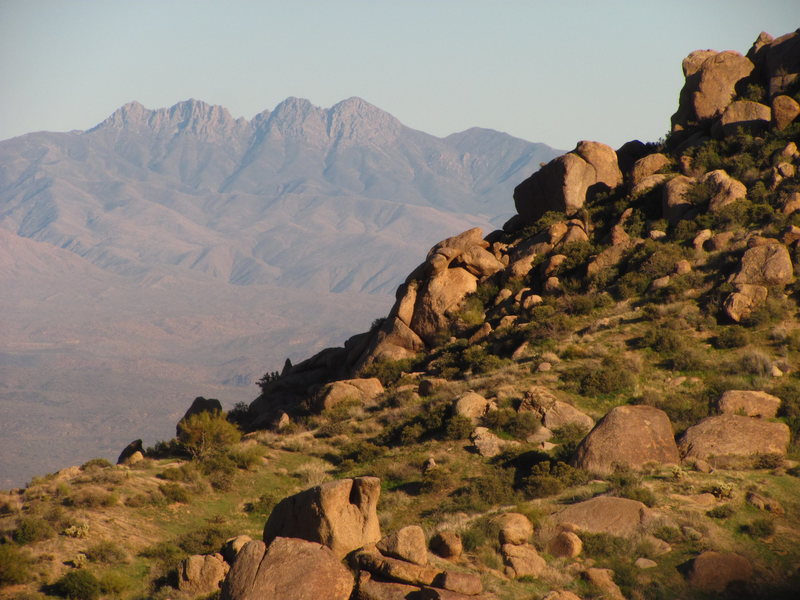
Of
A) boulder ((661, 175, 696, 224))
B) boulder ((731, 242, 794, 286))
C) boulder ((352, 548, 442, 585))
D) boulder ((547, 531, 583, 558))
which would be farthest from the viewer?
boulder ((661, 175, 696, 224))

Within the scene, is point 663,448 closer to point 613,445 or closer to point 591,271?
point 613,445

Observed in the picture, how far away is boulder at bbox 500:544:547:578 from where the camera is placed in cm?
1805

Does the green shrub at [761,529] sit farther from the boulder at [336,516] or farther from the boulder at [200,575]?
the boulder at [200,575]

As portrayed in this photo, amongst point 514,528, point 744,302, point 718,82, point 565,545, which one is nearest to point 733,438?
→ point 565,545

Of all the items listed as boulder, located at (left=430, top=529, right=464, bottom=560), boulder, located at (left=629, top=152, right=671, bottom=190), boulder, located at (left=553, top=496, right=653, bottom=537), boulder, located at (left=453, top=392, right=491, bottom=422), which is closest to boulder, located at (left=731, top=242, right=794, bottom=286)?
boulder, located at (left=629, top=152, right=671, bottom=190)

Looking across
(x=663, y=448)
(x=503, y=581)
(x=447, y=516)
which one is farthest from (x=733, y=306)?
(x=503, y=581)

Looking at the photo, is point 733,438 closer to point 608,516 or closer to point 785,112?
point 608,516

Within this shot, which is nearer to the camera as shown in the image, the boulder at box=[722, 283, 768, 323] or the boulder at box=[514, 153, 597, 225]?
the boulder at box=[722, 283, 768, 323]

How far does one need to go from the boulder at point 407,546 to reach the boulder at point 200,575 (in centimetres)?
431

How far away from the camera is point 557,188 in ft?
159

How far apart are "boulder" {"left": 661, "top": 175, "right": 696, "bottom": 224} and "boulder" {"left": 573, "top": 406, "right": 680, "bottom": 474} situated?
20512 mm

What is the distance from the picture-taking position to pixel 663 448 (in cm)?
2355

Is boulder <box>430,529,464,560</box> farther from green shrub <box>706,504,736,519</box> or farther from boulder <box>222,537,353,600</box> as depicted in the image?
green shrub <box>706,504,736,519</box>

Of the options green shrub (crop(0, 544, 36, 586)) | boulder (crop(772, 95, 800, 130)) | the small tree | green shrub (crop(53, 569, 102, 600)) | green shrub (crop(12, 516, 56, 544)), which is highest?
boulder (crop(772, 95, 800, 130))
